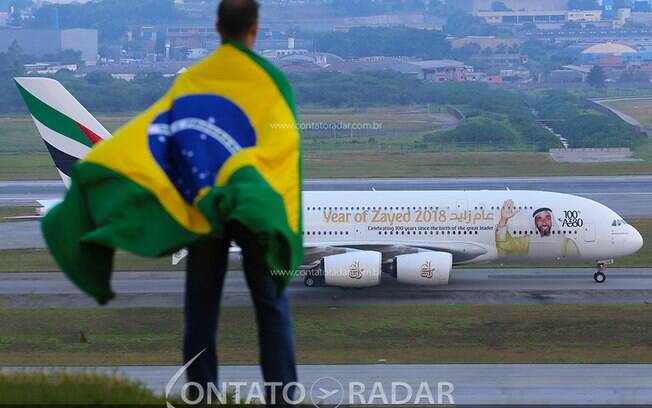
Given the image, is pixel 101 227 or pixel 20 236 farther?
pixel 20 236

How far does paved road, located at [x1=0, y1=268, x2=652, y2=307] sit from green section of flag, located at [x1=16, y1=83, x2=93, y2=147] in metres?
4.27

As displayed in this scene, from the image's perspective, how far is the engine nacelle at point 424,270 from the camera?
31141mm

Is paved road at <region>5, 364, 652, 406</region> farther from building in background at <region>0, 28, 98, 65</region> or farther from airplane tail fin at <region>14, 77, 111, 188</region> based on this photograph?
building in background at <region>0, 28, 98, 65</region>

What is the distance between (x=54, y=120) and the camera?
30.0 m

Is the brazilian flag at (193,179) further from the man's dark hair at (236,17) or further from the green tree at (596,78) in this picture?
the green tree at (596,78)

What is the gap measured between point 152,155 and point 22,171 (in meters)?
59.4

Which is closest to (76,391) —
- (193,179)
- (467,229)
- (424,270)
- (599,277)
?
(193,179)

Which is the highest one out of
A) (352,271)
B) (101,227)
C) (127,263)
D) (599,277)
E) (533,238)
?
(101,227)

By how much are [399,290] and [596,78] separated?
313 feet

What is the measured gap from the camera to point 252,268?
611 cm

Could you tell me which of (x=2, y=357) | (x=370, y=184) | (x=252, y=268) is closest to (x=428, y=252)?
(x=2, y=357)

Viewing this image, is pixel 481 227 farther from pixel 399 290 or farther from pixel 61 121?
pixel 61 121

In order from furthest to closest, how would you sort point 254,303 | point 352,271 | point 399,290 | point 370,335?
point 399,290
point 352,271
point 370,335
point 254,303

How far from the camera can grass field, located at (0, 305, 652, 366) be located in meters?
21.5
